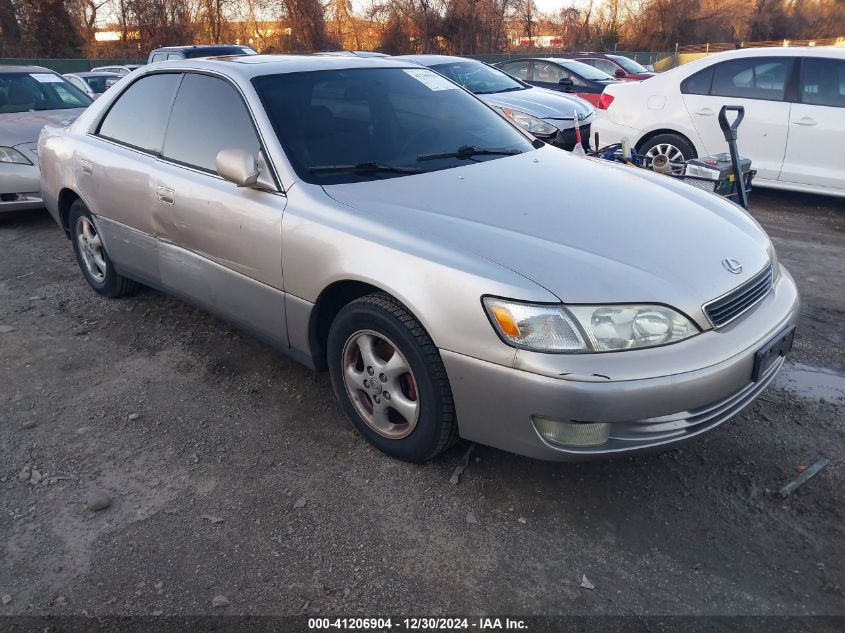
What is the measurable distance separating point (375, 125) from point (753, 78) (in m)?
5.25

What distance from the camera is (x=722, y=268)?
265cm

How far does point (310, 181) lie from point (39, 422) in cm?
181

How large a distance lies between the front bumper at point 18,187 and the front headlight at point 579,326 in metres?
5.88

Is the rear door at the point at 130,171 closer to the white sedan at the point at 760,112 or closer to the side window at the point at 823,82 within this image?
the white sedan at the point at 760,112

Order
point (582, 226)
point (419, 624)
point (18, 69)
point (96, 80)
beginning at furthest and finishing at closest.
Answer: point (96, 80), point (18, 69), point (582, 226), point (419, 624)

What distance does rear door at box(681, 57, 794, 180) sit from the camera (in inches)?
267

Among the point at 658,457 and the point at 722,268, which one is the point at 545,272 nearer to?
the point at 722,268

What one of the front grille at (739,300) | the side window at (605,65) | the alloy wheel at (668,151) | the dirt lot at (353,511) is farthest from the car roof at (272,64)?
the side window at (605,65)

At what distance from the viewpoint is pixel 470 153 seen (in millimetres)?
3531

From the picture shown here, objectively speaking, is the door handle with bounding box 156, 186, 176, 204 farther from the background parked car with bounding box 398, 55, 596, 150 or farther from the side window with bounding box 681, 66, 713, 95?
the side window with bounding box 681, 66, 713, 95

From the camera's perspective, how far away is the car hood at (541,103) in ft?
29.0

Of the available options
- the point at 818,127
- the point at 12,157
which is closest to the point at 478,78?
the point at 818,127

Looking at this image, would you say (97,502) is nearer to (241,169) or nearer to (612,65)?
(241,169)

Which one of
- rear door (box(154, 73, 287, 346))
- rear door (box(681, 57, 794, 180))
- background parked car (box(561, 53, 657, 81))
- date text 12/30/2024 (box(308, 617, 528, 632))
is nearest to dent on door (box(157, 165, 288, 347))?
rear door (box(154, 73, 287, 346))
